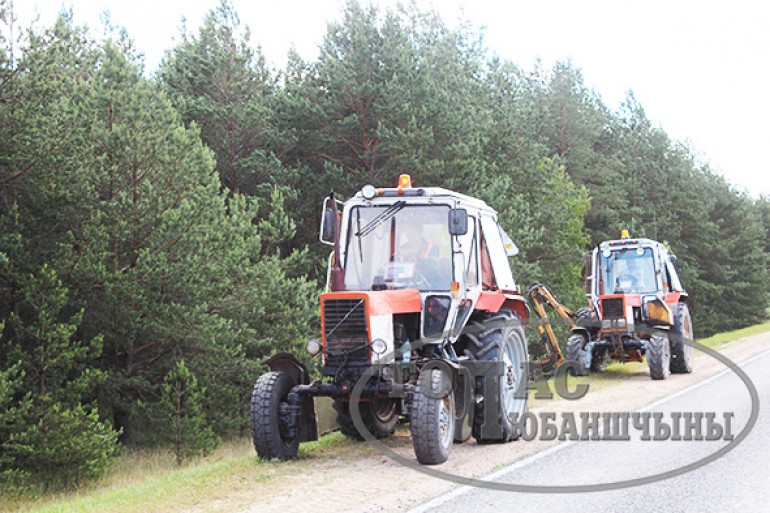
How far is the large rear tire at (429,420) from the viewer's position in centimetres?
800

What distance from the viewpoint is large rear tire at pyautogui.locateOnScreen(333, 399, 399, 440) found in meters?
9.66

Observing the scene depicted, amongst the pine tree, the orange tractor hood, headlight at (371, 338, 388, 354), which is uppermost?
the orange tractor hood

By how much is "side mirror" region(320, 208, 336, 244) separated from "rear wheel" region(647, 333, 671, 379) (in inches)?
385

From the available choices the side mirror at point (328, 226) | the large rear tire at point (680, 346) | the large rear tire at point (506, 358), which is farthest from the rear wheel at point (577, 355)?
the side mirror at point (328, 226)

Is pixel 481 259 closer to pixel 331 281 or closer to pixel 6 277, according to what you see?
pixel 331 281

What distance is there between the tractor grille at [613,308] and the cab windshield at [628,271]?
0.75 m

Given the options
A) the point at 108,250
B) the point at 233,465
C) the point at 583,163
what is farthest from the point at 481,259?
the point at 583,163

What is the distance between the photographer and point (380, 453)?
30.3 feet

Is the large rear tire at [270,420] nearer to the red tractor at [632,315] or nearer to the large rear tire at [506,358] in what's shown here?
the large rear tire at [506,358]

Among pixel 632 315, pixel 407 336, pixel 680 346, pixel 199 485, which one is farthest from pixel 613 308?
pixel 199 485

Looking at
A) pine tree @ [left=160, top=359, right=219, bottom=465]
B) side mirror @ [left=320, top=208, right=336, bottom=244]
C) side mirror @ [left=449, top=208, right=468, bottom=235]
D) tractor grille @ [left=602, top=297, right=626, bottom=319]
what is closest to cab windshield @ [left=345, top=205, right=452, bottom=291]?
side mirror @ [left=320, top=208, right=336, bottom=244]

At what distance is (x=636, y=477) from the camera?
7535mm

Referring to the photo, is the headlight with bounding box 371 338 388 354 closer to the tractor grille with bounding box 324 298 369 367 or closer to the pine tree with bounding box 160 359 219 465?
the tractor grille with bounding box 324 298 369 367

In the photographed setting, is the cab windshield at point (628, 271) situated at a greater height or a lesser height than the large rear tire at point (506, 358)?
greater
